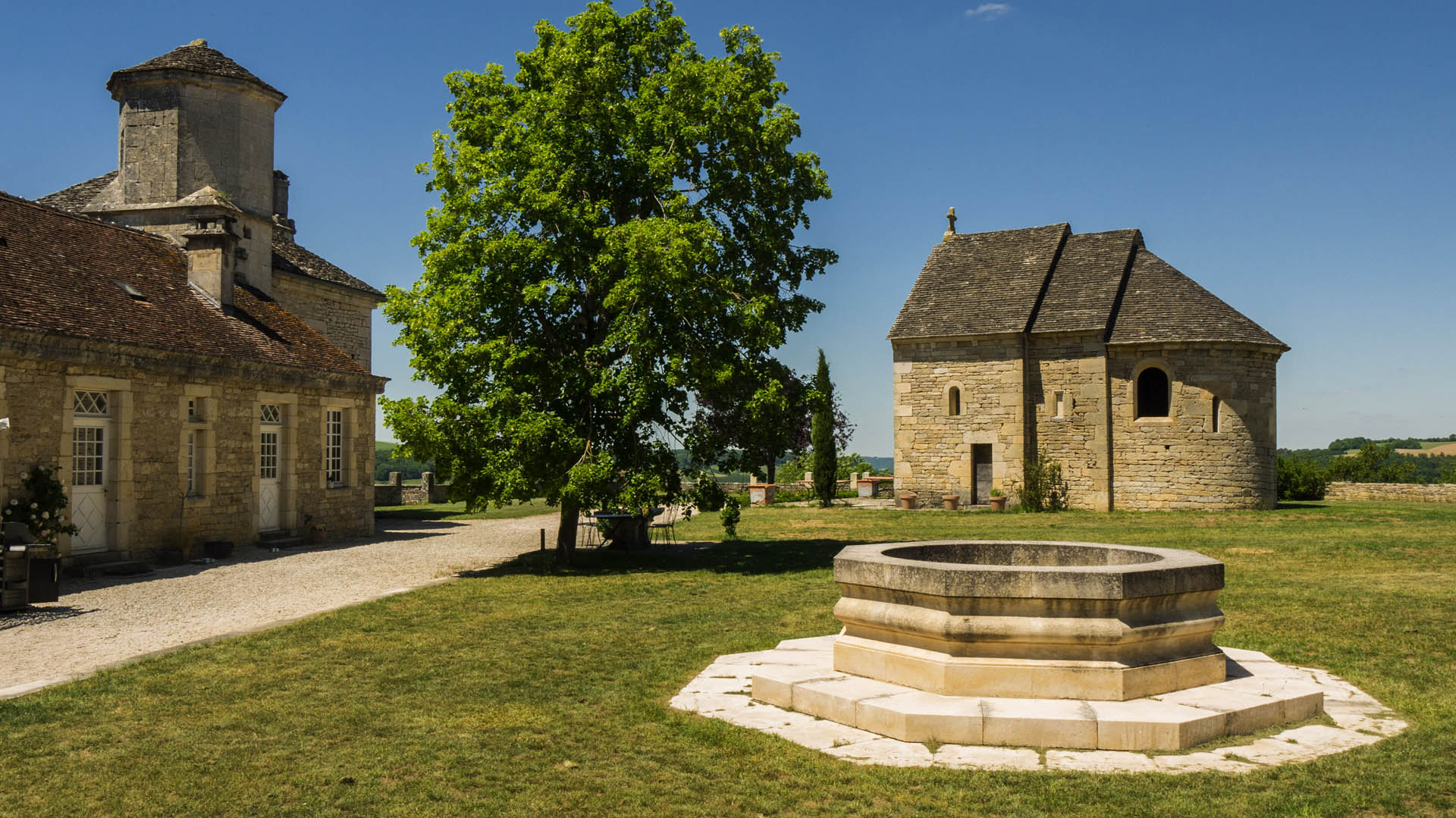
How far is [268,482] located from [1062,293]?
22352 millimetres

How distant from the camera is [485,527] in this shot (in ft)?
81.7

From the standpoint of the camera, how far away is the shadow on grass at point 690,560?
52.3 ft

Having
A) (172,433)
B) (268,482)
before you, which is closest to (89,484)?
(172,433)

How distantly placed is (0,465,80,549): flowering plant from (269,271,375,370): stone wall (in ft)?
37.3

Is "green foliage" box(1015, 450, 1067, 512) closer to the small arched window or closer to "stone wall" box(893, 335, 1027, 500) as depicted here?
"stone wall" box(893, 335, 1027, 500)

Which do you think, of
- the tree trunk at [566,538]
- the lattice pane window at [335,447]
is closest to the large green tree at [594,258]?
the tree trunk at [566,538]

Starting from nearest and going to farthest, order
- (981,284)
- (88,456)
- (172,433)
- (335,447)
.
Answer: (88,456), (172,433), (335,447), (981,284)

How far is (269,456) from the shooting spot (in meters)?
19.9

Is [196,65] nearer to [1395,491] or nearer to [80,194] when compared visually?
[80,194]

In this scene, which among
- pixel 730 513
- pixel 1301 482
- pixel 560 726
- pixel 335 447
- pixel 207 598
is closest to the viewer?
pixel 560 726

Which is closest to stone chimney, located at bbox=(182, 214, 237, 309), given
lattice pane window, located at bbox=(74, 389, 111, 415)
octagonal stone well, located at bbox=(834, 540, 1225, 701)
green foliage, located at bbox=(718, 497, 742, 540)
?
lattice pane window, located at bbox=(74, 389, 111, 415)

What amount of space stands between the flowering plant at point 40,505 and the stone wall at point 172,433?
0.55 ft

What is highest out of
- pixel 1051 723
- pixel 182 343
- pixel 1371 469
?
pixel 182 343

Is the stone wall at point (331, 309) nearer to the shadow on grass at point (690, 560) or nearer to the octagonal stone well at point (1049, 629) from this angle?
the shadow on grass at point (690, 560)
